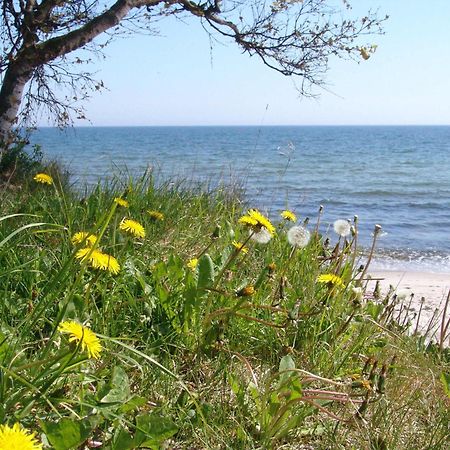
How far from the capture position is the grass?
66.4 inches

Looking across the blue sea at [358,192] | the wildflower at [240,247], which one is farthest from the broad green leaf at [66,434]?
the blue sea at [358,192]

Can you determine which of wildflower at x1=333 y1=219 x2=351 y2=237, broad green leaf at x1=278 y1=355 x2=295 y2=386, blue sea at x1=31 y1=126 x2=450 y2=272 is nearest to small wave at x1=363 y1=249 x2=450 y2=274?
blue sea at x1=31 y1=126 x2=450 y2=272

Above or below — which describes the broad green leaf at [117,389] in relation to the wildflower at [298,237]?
below

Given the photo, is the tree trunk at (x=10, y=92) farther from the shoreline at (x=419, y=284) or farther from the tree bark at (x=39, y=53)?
the shoreline at (x=419, y=284)

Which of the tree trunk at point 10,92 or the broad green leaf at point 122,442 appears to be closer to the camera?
the broad green leaf at point 122,442

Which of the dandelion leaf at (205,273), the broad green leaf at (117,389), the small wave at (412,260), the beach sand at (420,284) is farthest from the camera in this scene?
the small wave at (412,260)

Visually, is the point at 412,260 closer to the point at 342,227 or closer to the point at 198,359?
the point at 342,227

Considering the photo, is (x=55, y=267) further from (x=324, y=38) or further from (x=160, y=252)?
(x=324, y=38)

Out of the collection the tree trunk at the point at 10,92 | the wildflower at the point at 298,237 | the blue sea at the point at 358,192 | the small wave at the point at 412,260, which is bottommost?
the small wave at the point at 412,260

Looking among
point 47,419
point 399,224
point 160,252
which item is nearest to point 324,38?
point 160,252

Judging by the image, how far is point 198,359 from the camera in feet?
7.88

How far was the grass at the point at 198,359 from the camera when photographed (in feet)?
5.53

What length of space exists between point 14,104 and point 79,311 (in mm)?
4091

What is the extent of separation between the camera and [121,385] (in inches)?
71.7
